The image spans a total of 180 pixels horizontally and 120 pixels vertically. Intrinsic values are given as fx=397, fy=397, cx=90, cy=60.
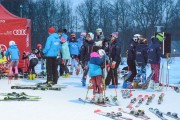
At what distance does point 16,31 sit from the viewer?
1748cm

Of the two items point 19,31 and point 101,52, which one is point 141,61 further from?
point 19,31

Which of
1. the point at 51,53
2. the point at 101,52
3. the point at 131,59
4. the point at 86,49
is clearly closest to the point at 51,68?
the point at 51,53

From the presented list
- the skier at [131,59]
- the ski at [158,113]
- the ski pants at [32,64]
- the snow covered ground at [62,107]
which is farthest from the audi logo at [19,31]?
the ski at [158,113]

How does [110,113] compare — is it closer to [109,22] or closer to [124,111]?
[124,111]

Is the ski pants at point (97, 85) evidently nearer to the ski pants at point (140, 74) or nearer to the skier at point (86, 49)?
the skier at point (86, 49)

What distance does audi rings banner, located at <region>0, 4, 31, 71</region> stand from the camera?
1744 cm

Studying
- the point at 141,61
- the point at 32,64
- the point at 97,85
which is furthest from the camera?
the point at 32,64

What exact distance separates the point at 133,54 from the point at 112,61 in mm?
936

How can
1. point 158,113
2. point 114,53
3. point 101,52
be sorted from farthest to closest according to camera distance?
point 114,53
point 101,52
point 158,113

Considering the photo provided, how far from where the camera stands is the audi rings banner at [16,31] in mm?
17438

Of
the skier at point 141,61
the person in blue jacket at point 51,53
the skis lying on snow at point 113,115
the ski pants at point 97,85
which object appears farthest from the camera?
the person in blue jacket at point 51,53

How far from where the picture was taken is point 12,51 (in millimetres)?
15289

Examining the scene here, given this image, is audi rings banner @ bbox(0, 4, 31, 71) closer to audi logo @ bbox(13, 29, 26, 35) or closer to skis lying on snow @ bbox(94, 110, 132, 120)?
audi logo @ bbox(13, 29, 26, 35)

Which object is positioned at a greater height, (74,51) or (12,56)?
(74,51)
